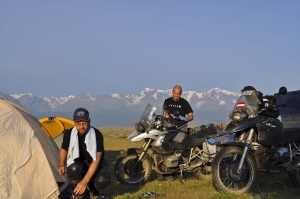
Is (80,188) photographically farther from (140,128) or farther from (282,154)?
(282,154)

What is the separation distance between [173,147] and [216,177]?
2.03 meters

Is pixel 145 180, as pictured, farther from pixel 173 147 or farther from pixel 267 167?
pixel 267 167

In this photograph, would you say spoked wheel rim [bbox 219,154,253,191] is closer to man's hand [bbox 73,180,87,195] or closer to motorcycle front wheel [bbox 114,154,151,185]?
motorcycle front wheel [bbox 114,154,151,185]

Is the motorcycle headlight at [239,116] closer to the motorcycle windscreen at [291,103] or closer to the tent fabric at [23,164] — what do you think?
the tent fabric at [23,164]

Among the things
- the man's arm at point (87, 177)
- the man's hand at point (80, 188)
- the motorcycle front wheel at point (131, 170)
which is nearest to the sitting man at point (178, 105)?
the motorcycle front wheel at point (131, 170)

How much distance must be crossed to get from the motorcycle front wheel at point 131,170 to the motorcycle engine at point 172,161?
0.41m

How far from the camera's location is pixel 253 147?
24.8 ft

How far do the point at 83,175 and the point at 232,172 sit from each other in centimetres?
251

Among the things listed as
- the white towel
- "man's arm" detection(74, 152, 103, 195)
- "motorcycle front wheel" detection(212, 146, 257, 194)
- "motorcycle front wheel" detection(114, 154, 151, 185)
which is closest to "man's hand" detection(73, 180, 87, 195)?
"man's arm" detection(74, 152, 103, 195)

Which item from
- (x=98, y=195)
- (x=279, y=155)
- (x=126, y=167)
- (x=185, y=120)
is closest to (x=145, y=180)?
(x=126, y=167)

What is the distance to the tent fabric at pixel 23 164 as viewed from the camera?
675 cm

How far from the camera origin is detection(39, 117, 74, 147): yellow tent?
11117mm

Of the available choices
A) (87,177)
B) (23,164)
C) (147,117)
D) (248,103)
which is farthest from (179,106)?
(23,164)

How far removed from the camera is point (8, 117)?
24.5 feet
